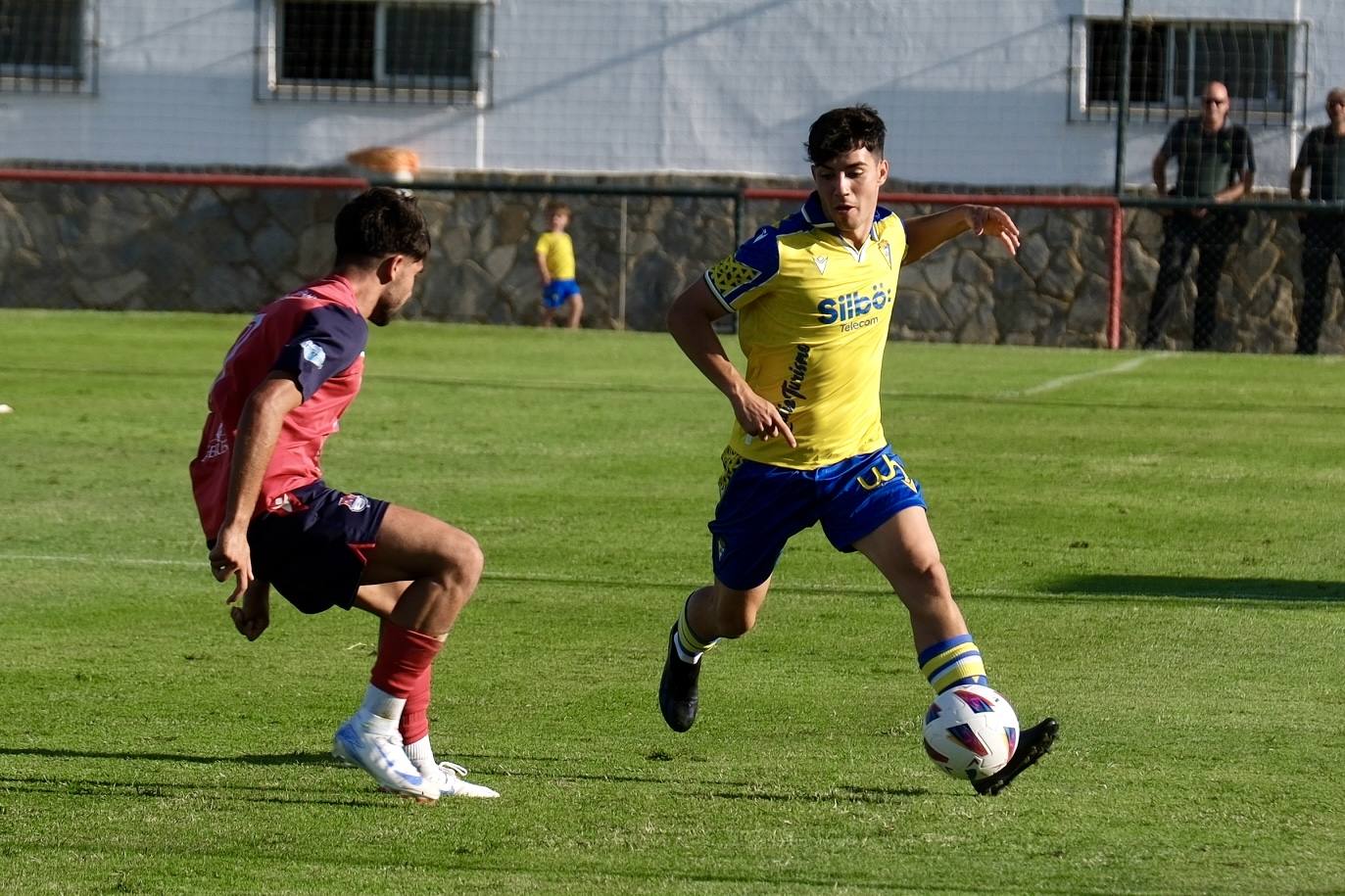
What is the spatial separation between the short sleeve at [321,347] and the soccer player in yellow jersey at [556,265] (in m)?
17.4

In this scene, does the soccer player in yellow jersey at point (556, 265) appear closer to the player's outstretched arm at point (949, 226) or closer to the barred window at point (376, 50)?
the barred window at point (376, 50)

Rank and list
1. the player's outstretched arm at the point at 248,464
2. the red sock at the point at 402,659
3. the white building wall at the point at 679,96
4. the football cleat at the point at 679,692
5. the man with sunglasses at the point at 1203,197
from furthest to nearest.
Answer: the white building wall at the point at 679,96, the man with sunglasses at the point at 1203,197, the football cleat at the point at 679,692, the red sock at the point at 402,659, the player's outstretched arm at the point at 248,464

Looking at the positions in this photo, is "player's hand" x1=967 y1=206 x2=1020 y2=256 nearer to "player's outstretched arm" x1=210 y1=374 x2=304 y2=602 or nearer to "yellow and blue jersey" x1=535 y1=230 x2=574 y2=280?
"player's outstretched arm" x1=210 y1=374 x2=304 y2=602

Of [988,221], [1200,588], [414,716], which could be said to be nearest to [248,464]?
[414,716]

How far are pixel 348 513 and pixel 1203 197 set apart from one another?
16.7 m

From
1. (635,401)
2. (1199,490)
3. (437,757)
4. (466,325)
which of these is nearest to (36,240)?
(466,325)

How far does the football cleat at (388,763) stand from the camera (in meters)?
5.60

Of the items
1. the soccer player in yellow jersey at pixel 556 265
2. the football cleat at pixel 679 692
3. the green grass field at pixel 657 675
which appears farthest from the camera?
the soccer player in yellow jersey at pixel 556 265

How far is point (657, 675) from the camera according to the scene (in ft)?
24.2

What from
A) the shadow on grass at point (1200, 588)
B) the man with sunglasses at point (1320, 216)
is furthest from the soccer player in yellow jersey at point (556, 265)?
the shadow on grass at point (1200, 588)

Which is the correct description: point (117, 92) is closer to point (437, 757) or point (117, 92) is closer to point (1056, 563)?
point (1056, 563)

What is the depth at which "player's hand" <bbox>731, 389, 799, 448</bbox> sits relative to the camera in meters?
5.89

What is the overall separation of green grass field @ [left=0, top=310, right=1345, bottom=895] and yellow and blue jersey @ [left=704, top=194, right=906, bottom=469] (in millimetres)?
905

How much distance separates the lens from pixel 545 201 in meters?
23.5
